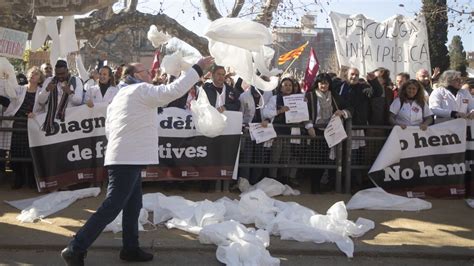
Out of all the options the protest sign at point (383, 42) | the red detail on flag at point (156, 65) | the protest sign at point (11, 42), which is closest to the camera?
the protest sign at point (11, 42)

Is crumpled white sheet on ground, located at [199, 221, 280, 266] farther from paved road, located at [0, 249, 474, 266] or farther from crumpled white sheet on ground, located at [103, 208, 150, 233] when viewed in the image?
crumpled white sheet on ground, located at [103, 208, 150, 233]

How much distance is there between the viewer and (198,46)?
1196 centimetres

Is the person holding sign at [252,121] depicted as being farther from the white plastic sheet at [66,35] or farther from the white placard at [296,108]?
the white plastic sheet at [66,35]

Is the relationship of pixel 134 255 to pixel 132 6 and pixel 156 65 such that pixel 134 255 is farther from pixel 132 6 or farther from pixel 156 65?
pixel 132 6

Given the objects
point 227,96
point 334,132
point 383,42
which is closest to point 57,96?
point 227,96

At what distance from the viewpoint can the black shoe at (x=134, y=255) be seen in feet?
16.7

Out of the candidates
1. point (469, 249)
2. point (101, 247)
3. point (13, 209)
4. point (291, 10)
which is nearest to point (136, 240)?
point (101, 247)

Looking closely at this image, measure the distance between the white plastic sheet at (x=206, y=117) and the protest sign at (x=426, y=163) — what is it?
2.31 m

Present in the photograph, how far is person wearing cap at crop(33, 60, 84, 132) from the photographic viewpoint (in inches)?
312

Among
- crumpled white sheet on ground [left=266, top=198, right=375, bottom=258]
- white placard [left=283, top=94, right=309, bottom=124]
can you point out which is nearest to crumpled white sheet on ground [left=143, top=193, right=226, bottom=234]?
crumpled white sheet on ground [left=266, top=198, right=375, bottom=258]

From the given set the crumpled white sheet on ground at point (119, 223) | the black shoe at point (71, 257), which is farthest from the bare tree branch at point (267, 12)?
the black shoe at point (71, 257)

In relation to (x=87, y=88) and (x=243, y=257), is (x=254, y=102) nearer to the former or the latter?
(x=87, y=88)

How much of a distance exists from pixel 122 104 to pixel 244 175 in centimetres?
376

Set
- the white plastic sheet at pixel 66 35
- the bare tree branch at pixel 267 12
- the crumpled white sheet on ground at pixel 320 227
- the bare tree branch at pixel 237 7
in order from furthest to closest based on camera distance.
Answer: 1. the bare tree branch at pixel 237 7
2. the bare tree branch at pixel 267 12
3. the white plastic sheet at pixel 66 35
4. the crumpled white sheet on ground at pixel 320 227
